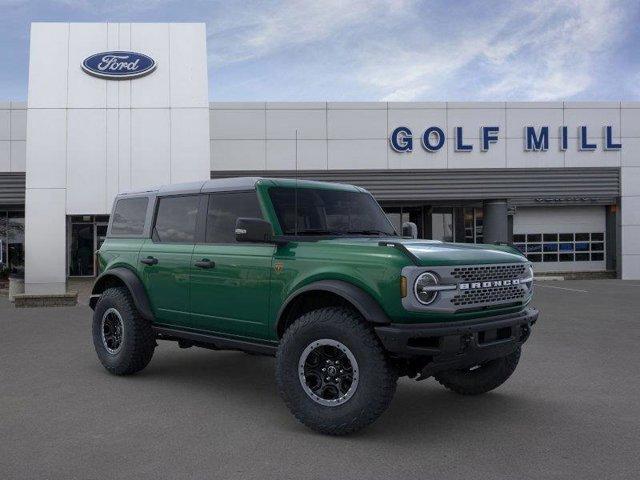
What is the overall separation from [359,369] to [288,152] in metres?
20.4

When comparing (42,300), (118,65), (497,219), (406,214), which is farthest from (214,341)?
(406,214)

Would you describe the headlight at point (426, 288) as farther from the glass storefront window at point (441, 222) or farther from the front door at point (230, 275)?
the glass storefront window at point (441, 222)

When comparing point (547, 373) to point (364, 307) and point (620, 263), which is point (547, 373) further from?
point (620, 263)

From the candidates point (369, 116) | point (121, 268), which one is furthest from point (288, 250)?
point (369, 116)

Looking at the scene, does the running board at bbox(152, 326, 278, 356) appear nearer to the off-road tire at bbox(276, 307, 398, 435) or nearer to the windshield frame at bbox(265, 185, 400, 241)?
the off-road tire at bbox(276, 307, 398, 435)

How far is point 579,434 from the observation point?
4.70 m

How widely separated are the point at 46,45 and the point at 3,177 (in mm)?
6784

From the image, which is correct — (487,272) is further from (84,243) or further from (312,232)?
(84,243)

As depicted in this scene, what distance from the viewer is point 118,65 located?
1958 cm

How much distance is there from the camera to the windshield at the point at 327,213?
18.0ft

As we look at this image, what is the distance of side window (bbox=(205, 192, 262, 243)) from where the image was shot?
221 inches

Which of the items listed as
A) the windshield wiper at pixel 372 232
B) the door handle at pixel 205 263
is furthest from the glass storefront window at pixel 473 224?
the door handle at pixel 205 263

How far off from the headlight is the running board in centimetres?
143

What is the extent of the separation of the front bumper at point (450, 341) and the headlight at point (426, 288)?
0.19 m
